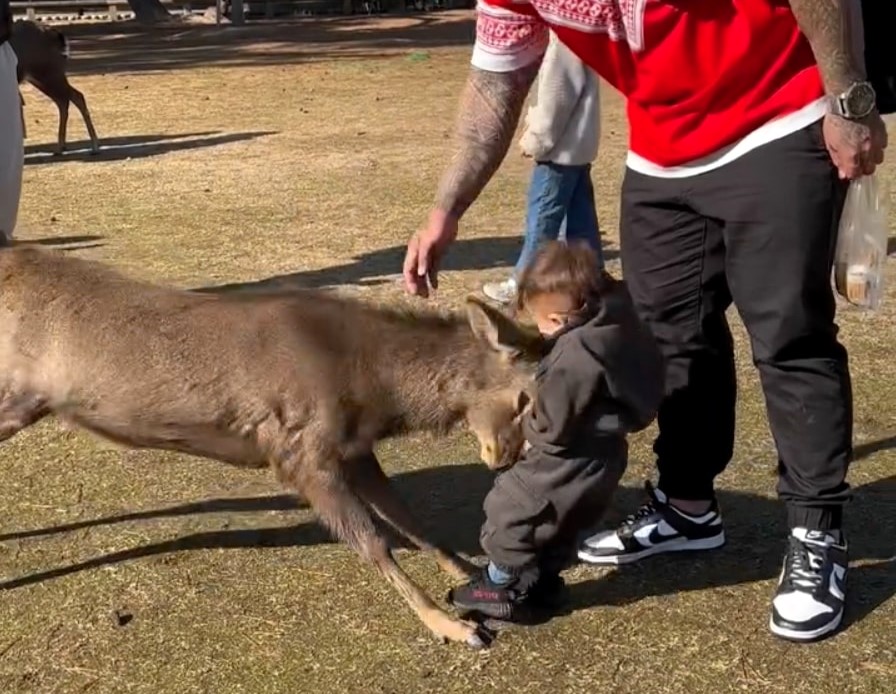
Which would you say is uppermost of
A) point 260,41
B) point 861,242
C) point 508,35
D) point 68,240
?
point 508,35

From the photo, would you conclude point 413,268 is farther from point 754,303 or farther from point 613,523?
point 613,523

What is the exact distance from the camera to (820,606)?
3.53 meters

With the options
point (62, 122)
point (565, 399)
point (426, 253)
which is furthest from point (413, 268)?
point (62, 122)

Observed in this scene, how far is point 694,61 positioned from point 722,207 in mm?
380

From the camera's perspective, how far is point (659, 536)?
4.04 meters

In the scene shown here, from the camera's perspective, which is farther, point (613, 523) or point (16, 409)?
point (613, 523)

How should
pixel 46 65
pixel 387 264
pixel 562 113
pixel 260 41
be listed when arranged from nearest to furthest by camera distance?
1. pixel 562 113
2. pixel 387 264
3. pixel 46 65
4. pixel 260 41

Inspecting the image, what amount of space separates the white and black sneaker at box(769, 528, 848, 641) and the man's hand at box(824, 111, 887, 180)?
38.6 inches

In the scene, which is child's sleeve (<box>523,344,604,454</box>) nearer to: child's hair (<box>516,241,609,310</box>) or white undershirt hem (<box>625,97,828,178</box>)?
child's hair (<box>516,241,609,310</box>)

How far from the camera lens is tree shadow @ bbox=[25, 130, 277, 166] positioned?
479 inches

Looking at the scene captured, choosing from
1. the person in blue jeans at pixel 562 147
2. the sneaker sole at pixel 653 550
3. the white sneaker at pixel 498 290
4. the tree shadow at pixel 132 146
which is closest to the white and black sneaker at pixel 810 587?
the sneaker sole at pixel 653 550

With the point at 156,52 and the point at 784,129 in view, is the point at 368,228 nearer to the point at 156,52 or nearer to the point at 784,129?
the point at 784,129

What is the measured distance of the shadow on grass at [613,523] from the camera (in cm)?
385

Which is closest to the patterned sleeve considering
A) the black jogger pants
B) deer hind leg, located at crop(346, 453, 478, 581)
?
the black jogger pants
